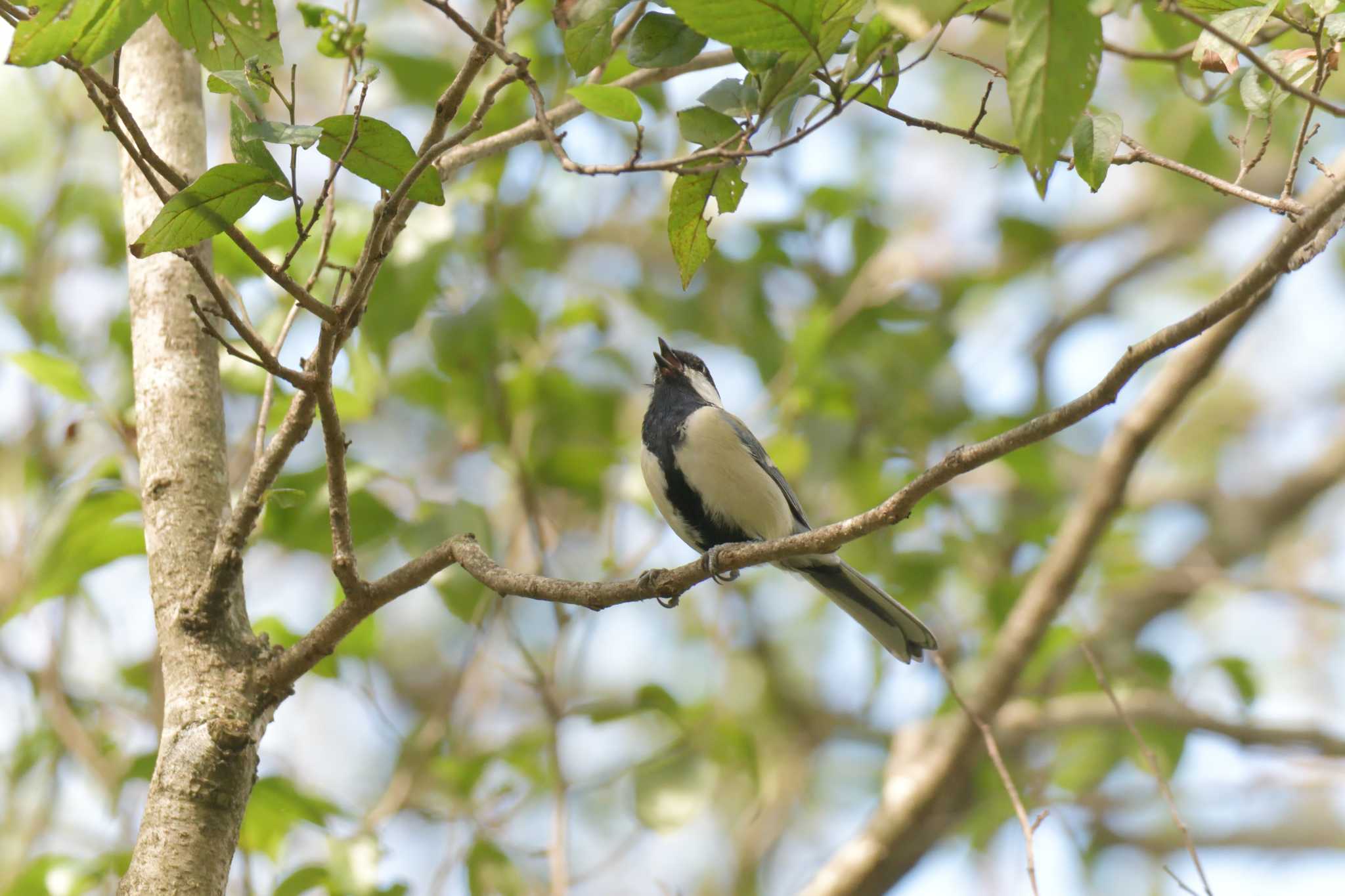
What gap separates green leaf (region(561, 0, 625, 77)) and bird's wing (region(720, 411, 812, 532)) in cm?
169

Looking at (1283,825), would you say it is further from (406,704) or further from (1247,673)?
(406,704)

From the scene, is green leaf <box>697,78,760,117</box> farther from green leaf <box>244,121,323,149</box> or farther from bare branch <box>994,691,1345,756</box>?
bare branch <box>994,691,1345,756</box>

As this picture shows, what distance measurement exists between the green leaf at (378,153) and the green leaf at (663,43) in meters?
0.40

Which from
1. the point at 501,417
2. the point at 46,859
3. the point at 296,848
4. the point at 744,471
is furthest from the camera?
the point at 296,848

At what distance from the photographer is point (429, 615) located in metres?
5.88

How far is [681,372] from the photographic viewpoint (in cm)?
384

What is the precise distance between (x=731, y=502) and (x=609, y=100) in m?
1.82

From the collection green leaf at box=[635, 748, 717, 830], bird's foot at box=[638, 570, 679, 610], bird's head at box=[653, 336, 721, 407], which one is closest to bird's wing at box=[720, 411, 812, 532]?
bird's head at box=[653, 336, 721, 407]

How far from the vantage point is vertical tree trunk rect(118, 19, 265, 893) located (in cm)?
180

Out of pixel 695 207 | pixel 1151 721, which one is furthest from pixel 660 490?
pixel 1151 721

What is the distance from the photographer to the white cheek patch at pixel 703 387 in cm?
387

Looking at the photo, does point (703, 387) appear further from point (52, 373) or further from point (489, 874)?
point (52, 373)

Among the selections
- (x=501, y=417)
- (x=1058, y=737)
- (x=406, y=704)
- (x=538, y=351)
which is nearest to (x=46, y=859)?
(x=501, y=417)

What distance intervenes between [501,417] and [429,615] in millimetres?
2201
